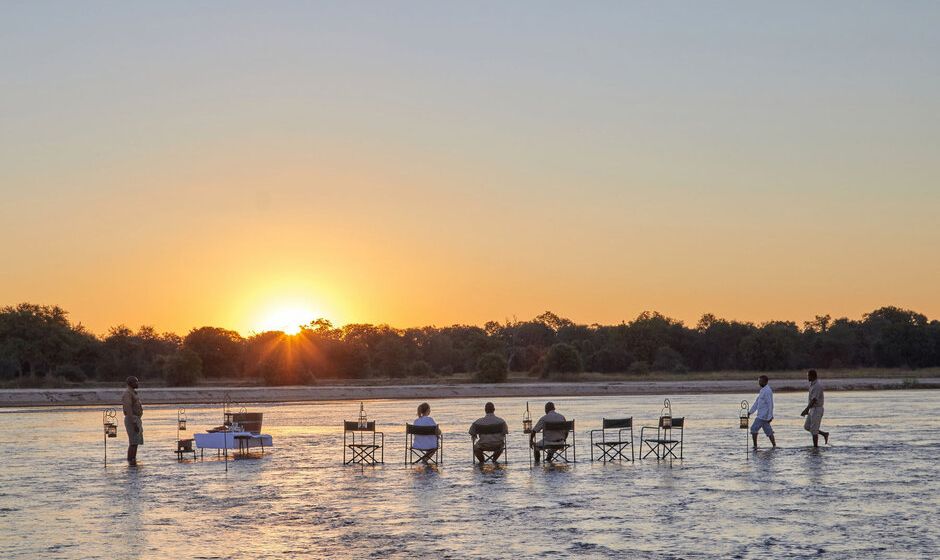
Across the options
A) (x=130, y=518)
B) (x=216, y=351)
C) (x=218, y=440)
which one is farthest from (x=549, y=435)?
(x=216, y=351)

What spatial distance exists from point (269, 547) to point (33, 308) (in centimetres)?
9474

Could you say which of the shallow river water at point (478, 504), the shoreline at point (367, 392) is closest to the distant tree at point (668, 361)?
the shoreline at point (367, 392)

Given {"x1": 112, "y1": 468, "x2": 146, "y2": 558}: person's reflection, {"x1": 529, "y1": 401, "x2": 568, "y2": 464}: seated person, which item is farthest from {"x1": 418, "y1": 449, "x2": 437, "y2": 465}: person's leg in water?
{"x1": 112, "y1": 468, "x2": 146, "y2": 558}: person's reflection

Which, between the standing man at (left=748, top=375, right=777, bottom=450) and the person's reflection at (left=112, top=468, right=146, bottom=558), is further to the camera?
the standing man at (left=748, top=375, right=777, bottom=450)

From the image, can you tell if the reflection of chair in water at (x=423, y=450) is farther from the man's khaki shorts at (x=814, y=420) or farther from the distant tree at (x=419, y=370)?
the distant tree at (x=419, y=370)

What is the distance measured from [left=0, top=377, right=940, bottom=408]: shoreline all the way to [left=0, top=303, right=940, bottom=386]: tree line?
56.2 ft

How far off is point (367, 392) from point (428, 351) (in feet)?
220

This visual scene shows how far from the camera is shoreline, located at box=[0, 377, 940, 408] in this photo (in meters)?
63.2

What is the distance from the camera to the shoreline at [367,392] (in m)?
63.2

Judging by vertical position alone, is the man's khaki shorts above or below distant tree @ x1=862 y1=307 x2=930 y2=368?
below

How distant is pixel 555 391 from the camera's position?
2889 inches

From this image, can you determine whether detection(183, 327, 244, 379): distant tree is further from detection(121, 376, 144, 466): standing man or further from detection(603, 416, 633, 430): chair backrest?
detection(603, 416, 633, 430): chair backrest

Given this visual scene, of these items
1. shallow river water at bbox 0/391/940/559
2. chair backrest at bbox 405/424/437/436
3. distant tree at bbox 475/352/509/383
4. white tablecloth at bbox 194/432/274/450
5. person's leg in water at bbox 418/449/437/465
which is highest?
distant tree at bbox 475/352/509/383

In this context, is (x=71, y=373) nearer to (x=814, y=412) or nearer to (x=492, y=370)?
(x=492, y=370)
